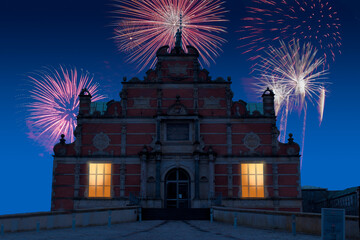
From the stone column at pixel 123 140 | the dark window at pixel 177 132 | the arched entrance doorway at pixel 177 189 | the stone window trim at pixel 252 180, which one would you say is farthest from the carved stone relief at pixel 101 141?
the stone window trim at pixel 252 180

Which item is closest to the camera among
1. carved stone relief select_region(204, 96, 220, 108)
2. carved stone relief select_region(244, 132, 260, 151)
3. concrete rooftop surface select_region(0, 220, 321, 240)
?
concrete rooftop surface select_region(0, 220, 321, 240)

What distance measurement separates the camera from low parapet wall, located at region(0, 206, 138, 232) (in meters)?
14.3

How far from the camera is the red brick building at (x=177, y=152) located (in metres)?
30.5

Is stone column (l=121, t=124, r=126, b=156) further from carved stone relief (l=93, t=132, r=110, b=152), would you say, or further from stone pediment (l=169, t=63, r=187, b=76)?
stone pediment (l=169, t=63, r=187, b=76)

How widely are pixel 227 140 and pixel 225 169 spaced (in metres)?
2.41

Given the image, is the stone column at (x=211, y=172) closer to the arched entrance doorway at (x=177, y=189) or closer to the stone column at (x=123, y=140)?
the arched entrance doorway at (x=177, y=189)

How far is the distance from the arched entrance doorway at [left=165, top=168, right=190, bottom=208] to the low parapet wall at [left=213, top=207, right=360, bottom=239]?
368 inches

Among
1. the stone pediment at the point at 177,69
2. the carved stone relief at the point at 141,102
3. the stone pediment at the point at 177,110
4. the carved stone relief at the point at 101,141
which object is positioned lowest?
the carved stone relief at the point at 101,141

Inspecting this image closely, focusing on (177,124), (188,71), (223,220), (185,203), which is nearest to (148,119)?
(177,124)

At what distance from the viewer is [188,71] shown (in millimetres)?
33156

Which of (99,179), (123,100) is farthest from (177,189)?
(123,100)

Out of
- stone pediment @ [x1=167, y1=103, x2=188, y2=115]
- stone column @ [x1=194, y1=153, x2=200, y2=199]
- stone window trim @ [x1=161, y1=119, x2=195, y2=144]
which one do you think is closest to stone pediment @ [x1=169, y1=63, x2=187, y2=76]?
stone pediment @ [x1=167, y1=103, x2=188, y2=115]

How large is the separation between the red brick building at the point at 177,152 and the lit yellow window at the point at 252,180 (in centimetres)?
8

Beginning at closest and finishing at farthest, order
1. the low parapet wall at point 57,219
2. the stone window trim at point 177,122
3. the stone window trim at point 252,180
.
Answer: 1. the low parapet wall at point 57,219
2. the stone window trim at point 252,180
3. the stone window trim at point 177,122
